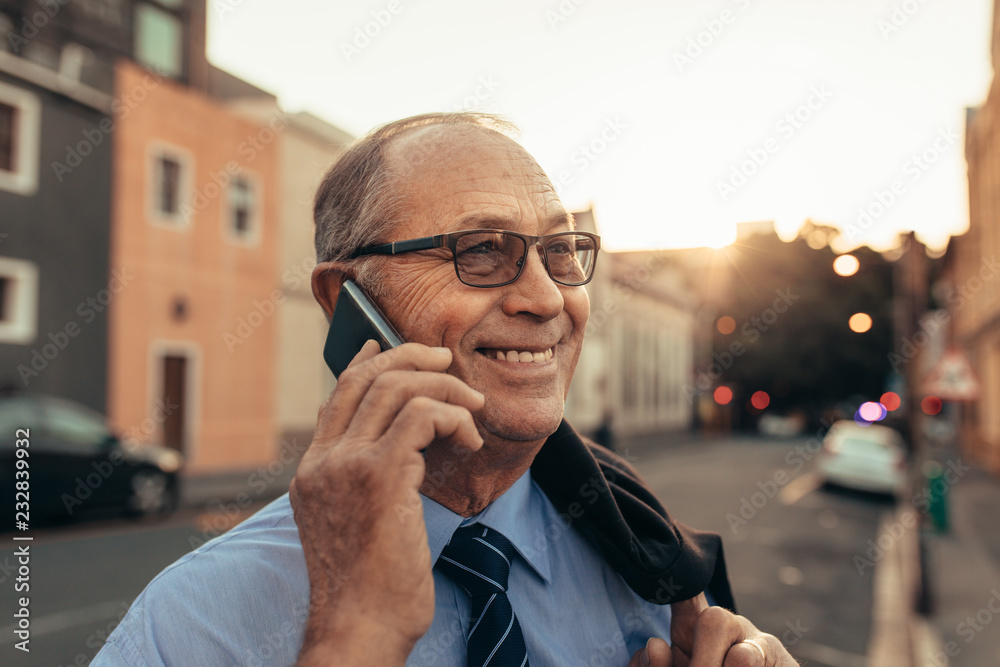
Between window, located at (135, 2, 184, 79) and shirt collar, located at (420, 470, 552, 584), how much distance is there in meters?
19.7

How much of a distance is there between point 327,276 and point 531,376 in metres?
0.49

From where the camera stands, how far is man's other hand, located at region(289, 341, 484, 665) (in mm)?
1005

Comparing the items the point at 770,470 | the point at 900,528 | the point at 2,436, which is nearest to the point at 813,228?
the point at 770,470

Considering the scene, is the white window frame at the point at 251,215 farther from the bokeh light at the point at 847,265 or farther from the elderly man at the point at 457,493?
the elderly man at the point at 457,493

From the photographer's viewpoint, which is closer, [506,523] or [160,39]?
[506,523]

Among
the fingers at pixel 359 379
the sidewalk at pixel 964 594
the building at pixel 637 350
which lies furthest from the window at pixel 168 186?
the fingers at pixel 359 379

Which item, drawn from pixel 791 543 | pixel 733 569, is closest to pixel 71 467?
pixel 733 569

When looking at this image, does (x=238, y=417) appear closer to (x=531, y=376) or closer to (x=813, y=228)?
(x=531, y=376)

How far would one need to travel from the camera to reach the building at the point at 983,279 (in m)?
20.1

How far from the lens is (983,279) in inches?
875

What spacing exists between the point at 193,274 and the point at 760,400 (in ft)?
119

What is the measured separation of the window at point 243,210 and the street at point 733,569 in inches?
332

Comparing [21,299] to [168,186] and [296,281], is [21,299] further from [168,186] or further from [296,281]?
[296,281]

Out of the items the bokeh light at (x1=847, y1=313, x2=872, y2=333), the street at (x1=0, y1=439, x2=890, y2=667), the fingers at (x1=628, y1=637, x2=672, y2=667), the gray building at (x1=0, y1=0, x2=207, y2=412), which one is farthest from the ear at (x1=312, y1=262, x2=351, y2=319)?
the bokeh light at (x1=847, y1=313, x2=872, y2=333)
